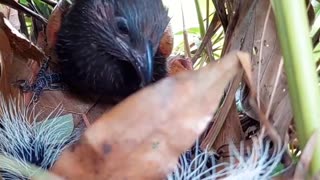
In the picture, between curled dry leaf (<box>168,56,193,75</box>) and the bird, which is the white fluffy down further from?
curled dry leaf (<box>168,56,193,75</box>)

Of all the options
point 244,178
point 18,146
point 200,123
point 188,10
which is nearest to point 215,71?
point 200,123

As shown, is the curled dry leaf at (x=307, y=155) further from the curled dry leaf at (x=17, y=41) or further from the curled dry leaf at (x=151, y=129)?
the curled dry leaf at (x=17, y=41)

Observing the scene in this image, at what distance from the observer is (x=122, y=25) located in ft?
3.89

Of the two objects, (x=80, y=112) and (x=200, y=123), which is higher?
(x=200, y=123)

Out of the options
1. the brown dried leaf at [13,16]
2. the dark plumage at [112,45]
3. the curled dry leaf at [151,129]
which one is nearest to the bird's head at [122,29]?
the dark plumage at [112,45]

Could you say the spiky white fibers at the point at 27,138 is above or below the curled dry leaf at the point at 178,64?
below

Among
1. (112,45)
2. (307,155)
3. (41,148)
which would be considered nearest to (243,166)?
(307,155)

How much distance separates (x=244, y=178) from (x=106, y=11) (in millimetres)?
662

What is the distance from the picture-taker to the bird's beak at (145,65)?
3.51 ft

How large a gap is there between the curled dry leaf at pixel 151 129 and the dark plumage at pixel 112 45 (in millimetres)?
556

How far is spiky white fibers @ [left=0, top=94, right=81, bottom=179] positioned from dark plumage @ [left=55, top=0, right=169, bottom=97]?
15 centimetres

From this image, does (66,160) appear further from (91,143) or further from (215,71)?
(215,71)

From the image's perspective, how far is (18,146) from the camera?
96 cm

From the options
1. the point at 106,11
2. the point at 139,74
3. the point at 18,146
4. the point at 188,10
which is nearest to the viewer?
the point at 18,146
